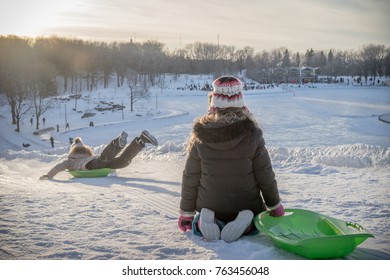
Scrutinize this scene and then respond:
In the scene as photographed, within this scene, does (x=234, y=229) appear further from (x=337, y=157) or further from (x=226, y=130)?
(x=337, y=157)

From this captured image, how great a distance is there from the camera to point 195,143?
7.50 ft

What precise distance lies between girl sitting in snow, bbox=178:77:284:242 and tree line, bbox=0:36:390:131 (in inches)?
82.6

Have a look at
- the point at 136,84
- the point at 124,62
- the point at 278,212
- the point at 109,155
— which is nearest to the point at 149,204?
the point at 278,212

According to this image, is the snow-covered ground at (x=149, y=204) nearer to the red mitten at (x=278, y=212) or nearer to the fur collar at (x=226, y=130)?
the red mitten at (x=278, y=212)

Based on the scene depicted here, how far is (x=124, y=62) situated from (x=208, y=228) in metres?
27.5

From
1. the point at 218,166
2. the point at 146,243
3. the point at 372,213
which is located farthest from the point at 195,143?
the point at 372,213

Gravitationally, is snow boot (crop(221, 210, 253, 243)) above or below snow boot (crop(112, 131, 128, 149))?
below

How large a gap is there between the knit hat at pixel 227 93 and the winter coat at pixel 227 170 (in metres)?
0.08

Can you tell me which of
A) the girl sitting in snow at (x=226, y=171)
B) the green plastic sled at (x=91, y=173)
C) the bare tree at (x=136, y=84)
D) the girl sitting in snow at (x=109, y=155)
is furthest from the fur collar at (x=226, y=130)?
the bare tree at (x=136, y=84)

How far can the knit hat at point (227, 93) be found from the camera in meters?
2.21

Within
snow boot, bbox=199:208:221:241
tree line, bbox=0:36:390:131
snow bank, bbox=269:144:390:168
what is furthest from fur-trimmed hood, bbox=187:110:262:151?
snow bank, bbox=269:144:390:168

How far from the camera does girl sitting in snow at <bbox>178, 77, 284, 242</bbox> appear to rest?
220 centimetres

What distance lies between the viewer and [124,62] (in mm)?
28547

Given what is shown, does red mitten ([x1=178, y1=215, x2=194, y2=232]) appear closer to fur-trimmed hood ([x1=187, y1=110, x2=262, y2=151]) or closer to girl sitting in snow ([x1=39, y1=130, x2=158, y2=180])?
fur-trimmed hood ([x1=187, y1=110, x2=262, y2=151])
